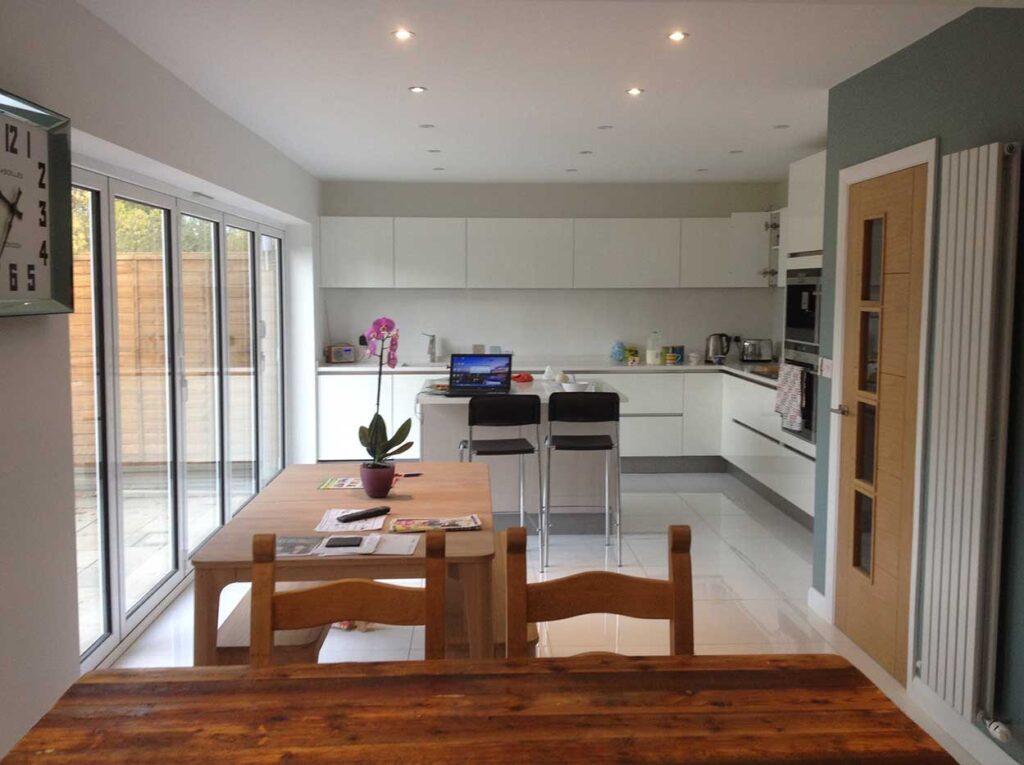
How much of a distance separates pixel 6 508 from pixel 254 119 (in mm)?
2978

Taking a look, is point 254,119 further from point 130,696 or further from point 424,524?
point 130,696

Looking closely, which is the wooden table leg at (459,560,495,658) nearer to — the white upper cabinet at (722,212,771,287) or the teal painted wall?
the teal painted wall

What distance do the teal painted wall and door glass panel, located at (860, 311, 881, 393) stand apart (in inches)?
13.4

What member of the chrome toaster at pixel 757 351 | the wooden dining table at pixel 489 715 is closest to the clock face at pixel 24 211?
the wooden dining table at pixel 489 715

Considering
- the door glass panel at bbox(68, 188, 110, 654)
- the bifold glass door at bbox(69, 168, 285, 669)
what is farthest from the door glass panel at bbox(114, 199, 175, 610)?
the door glass panel at bbox(68, 188, 110, 654)

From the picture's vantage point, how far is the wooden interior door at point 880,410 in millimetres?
3477

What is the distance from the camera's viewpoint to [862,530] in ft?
13.1

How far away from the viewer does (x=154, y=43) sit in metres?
3.48

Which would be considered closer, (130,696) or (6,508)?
(130,696)

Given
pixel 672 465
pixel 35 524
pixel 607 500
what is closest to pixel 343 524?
pixel 35 524

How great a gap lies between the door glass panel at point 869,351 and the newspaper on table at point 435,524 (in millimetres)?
1896

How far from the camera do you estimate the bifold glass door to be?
365 cm

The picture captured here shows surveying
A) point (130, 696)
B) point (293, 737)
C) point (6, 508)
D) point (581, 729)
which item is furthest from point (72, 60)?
point (581, 729)

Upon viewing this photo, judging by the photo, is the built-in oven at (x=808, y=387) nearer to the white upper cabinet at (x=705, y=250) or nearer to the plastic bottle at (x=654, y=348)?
the white upper cabinet at (x=705, y=250)
